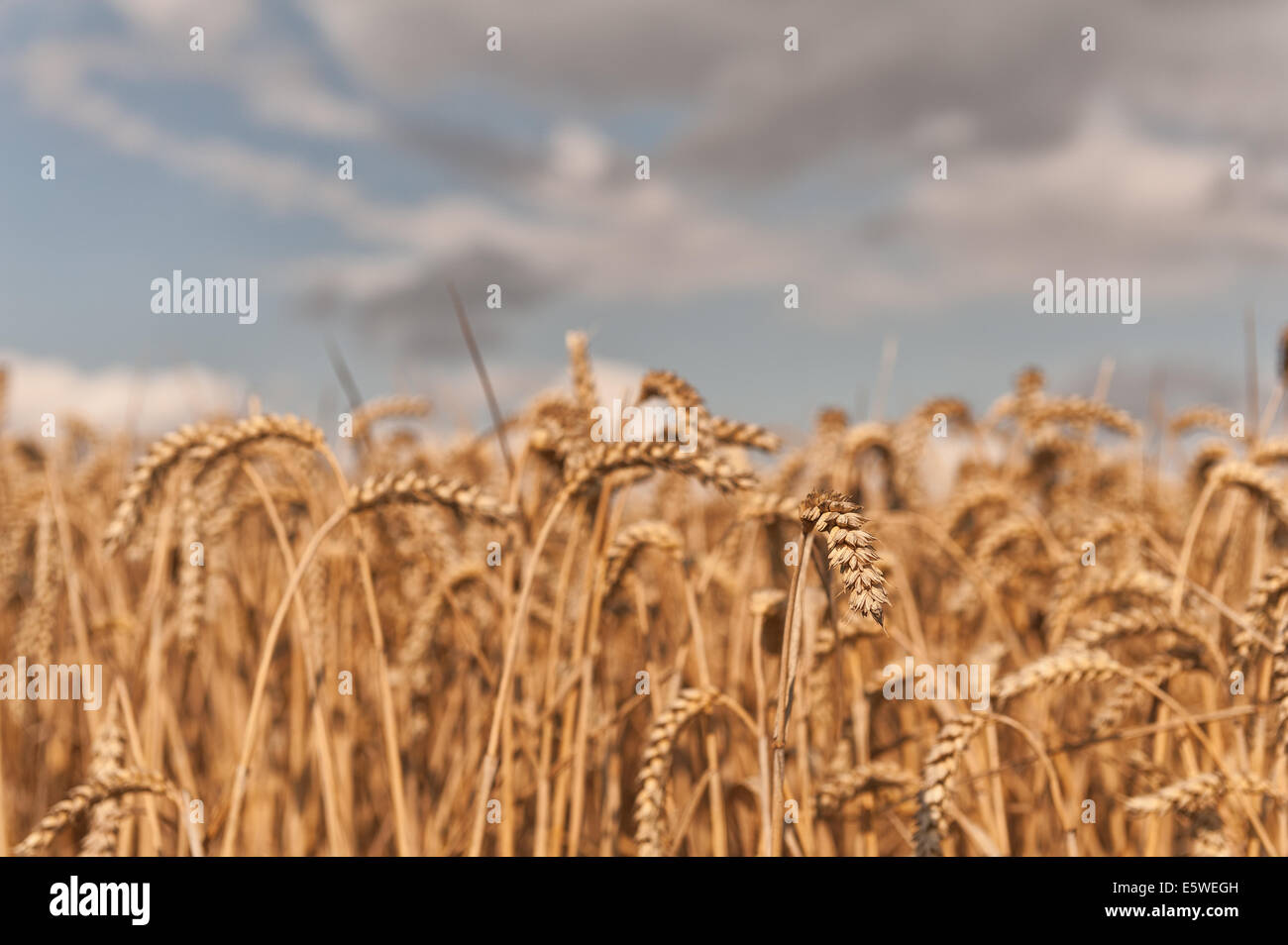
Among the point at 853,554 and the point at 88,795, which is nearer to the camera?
the point at 853,554

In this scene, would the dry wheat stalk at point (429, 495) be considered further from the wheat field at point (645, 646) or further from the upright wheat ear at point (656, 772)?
the upright wheat ear at point (656, 772)

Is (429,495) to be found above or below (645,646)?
above

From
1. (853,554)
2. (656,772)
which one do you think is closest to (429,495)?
(656,772)

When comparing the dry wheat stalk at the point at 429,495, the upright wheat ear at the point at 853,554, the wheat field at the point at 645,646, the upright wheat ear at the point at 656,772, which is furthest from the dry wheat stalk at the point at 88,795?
the upright wheat ear at the point at 853,554

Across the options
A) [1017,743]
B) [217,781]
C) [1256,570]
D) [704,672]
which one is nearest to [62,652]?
[217,781]

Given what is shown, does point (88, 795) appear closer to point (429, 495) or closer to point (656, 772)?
point (429, 495)

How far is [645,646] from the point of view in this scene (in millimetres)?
1855

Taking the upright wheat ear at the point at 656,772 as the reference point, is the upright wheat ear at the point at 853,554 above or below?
above

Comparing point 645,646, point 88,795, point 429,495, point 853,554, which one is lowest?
point 88,795

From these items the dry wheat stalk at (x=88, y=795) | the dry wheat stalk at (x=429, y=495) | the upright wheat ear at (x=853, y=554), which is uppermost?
the dry wheat stalk at (x=429, y=495)

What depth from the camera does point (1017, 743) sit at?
9.11 feet

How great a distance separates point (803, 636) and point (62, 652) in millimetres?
2488

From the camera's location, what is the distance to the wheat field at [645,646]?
4.62ft
